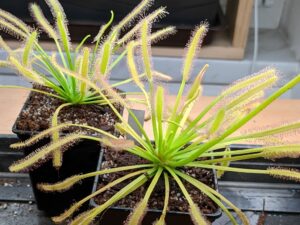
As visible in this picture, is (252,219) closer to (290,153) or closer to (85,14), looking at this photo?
(290,153)

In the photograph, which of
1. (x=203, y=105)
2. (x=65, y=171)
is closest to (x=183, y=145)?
(x=65, y=171)

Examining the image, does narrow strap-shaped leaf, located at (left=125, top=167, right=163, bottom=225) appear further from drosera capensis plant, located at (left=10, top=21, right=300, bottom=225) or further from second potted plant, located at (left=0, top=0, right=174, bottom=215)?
second potted plant, located at (left=0, top=0, right=174, bottom=215)

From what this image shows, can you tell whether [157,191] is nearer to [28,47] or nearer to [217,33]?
[28,47]

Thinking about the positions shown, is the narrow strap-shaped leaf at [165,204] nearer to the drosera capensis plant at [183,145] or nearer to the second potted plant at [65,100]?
the drosera capensis plant at [183,145]

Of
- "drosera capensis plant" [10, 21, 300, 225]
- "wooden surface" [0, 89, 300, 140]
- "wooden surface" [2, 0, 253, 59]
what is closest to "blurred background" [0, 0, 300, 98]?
"wooden surface" [2, 0, 253, 59]

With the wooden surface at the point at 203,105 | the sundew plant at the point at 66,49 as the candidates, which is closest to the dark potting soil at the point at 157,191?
the sundew plant at the point at 66,49

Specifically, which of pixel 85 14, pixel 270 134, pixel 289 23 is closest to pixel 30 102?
pixel 270 134
